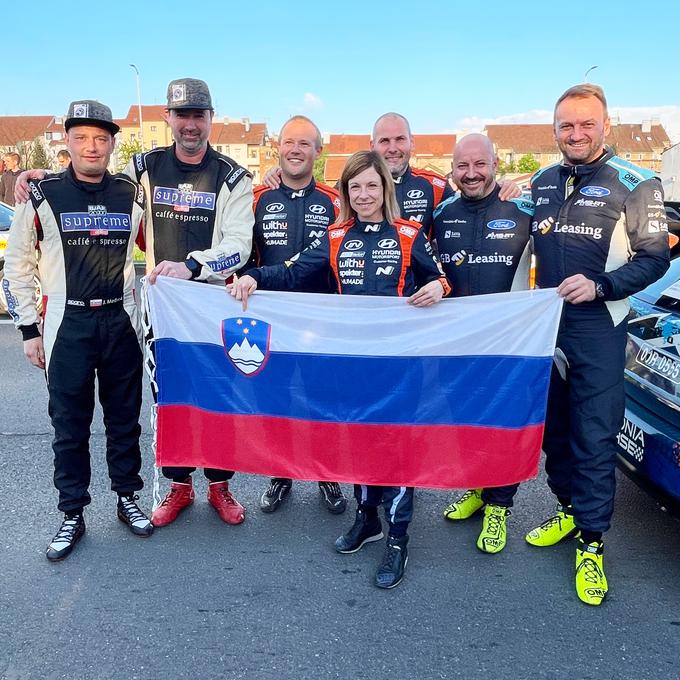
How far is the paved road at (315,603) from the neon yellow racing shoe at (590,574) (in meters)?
0.06

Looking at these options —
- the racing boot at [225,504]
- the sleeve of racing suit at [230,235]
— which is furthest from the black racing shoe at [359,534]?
the sleeve of racing suit at [230,235]

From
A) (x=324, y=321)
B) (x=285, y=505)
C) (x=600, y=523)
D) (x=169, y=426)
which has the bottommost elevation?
(x=285, y=505)

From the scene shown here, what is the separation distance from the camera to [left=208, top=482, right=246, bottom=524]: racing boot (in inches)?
147

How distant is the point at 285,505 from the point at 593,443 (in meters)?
1.81

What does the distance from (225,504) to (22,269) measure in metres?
1.68

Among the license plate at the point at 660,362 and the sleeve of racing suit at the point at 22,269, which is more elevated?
the sleeve of racing suit at the point at 22,269

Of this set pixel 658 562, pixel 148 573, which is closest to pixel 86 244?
pixel 148 573

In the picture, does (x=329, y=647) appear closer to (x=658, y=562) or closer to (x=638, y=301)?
(x=658, y=562)

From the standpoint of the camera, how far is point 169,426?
3.64m

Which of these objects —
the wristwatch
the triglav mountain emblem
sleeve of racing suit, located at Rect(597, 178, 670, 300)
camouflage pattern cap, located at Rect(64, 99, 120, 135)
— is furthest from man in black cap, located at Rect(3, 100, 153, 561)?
sleeve of racing suit, located at Rect(597, 178, 670, 300)

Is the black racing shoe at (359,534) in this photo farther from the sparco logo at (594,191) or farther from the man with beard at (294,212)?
the sparco logo at (594,191)

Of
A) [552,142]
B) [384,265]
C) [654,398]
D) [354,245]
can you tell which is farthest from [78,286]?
[552,142]

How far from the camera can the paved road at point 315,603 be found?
2.56 m

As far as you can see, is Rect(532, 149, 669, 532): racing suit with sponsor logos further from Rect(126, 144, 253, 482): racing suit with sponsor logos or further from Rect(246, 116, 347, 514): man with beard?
Rect(126, 144, 253, 482): racing suit with sponsor logos
